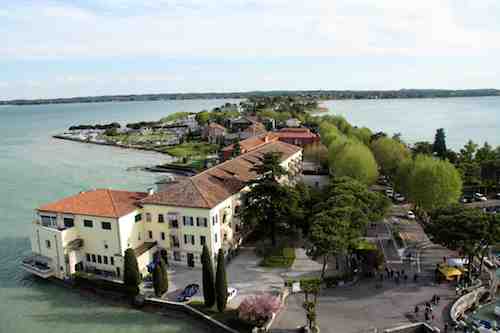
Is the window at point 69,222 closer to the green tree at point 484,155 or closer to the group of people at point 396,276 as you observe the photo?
the group of people at point 396,276

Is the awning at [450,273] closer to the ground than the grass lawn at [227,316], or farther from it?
farther from it

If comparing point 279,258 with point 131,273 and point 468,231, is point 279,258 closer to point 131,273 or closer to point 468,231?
point 131,273

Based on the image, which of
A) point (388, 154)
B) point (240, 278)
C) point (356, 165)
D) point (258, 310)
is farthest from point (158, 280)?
point (388, 154)

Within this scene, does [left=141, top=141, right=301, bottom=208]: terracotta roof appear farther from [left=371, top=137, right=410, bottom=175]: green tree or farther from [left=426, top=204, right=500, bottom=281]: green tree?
[left=371, top=137, right=410, bottom=175]: green tree

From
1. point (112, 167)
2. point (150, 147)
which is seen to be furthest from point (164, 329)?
point (150, 147)

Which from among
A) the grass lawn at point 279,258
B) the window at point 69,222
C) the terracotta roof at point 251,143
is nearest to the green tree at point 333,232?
the grass lawn at point 279,258
